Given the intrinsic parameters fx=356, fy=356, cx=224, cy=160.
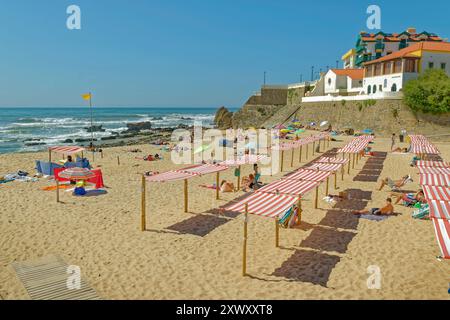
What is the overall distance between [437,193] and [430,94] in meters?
28.0

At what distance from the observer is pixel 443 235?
6.75m

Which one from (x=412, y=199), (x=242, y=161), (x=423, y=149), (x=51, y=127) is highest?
(x=423, y=149)

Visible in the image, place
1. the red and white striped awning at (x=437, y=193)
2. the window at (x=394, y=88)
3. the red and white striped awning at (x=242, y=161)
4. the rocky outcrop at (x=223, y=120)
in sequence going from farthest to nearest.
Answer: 1. the rocky outcrop at (x=223, y=120)
2. the window at (x=394, y=88)
3. the red and white striped awning at (x=242, y=161)
4. the red and white striped awning at (x=437, y=193)

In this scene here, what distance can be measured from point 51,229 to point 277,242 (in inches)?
257

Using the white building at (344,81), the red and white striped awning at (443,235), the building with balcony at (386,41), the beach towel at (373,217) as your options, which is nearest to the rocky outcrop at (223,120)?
the white building at (344,81)

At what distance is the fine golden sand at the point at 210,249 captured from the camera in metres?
7.20

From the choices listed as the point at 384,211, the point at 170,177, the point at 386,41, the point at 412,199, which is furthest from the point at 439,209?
the point at 386,41

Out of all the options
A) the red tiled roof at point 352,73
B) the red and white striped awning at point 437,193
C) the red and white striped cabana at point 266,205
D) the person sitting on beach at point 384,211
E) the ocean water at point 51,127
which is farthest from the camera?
the red tiled roof at point 352,73

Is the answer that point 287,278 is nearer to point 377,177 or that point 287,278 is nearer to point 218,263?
point 218,263

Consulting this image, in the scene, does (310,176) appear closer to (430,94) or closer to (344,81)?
(430,94)

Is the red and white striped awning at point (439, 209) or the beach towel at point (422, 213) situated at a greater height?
the red and white striped awning at point (439, 209)

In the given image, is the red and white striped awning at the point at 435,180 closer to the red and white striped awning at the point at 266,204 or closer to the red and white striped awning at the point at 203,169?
the red and white striped awning at the point at 266,204

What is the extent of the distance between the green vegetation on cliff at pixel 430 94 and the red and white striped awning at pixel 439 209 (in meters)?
28.7

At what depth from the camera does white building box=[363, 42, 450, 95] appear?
Result: 3731 centimetres
